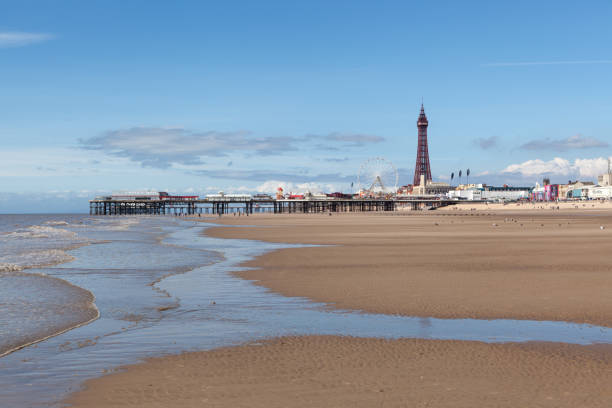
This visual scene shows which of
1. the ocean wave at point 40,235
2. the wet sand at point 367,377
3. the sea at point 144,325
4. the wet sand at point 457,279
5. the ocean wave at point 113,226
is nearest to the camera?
the wet sand at point 367,377

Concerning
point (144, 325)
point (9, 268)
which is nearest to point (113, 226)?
point (9, 268)

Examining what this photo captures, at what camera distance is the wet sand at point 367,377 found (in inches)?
239

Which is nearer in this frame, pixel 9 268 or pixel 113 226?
pixel 9 268

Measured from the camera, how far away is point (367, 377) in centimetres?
692

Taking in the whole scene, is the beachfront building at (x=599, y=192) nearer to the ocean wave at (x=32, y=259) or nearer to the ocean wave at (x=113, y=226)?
the ocean wave at (x=113, y=226)

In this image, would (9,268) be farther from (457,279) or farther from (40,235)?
(40,235)

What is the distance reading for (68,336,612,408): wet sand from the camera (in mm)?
6066

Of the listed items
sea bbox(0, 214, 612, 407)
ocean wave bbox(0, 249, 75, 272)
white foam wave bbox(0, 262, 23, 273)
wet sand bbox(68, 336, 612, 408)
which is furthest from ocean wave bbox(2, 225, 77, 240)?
wet sand bbox(68, 336, 612, 408)

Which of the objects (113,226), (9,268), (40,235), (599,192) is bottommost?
(113,226)

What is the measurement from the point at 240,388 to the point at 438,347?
126 inches

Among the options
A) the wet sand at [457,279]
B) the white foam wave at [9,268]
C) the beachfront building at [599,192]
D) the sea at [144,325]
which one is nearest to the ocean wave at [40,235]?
the white foam wave at [9,268]

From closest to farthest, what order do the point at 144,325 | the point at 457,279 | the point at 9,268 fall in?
the point at 144,325 → the point at 457,279 → the point at 9,268

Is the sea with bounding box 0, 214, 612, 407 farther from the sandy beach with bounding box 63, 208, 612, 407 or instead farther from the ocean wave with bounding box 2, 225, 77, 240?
the ocean wave with bounding box 2, 225, 77, 240

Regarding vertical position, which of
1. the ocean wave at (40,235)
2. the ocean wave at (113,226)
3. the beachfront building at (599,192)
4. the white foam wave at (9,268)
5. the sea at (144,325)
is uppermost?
the beachfront building at (599,192)
